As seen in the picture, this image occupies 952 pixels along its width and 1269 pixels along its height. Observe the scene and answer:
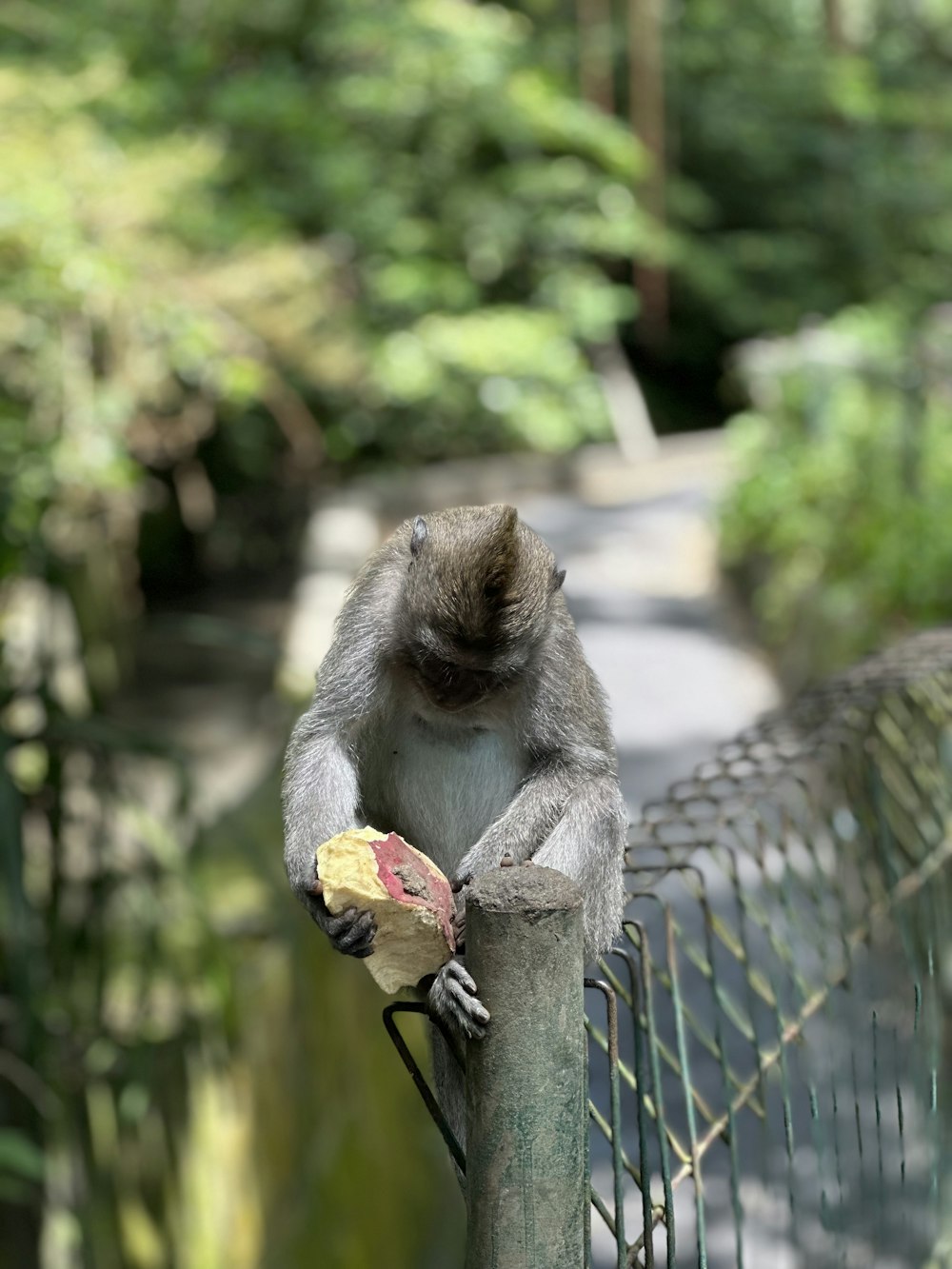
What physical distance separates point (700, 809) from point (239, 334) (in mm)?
3698

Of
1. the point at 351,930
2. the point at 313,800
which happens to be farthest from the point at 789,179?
the point at 351,930

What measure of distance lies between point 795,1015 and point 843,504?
271 inches

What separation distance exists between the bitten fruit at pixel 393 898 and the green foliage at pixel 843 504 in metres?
5.03

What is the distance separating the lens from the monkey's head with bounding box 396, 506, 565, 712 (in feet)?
7.82

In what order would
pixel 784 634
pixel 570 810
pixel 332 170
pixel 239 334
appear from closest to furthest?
pixel 570 810 < pixel 239 334 < pixel 784 634 < pixel 332 170

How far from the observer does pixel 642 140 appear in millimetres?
18375

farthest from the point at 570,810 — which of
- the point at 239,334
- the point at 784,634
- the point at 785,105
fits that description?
the point at 785,105

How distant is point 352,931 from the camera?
2.08 metres

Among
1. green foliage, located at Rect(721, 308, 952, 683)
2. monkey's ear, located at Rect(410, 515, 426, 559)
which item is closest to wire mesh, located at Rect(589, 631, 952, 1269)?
monkey's ear, located at Rect(410, 515, 426, 559)

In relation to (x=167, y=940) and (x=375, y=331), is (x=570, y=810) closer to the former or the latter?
(x=167, y=940)

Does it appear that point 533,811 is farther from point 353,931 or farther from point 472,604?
point 353,931

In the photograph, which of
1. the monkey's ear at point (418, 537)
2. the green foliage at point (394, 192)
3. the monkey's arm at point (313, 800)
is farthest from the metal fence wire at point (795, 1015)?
the green foliage at point (394, 192)

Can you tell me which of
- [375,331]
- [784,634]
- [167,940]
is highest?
[375,331]

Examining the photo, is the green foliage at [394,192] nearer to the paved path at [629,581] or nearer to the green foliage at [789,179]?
the paved path at [629,581]
